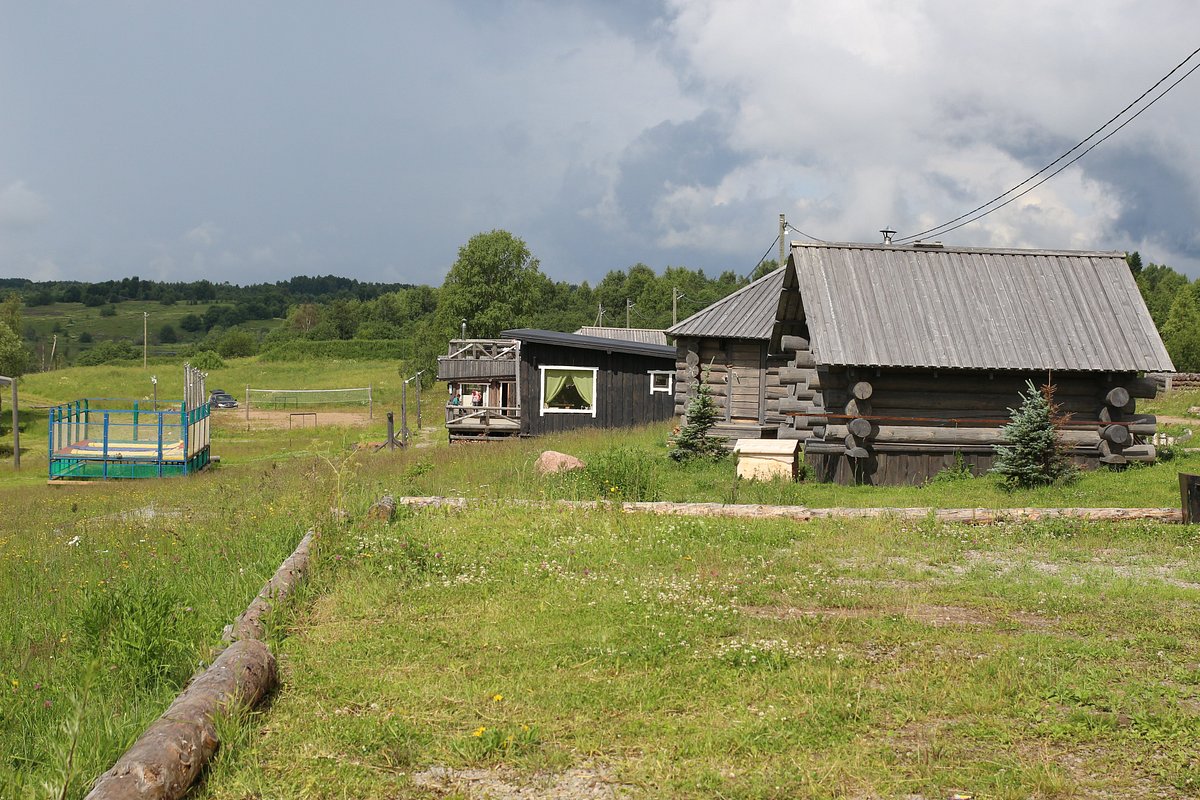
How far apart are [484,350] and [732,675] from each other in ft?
108

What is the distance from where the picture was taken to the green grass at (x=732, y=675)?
512 centimetres

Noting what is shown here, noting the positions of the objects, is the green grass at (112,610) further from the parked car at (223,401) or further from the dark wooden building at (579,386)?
the parked car at (223,401)

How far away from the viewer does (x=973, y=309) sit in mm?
18172

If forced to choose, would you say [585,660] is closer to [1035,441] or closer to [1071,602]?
[1071,602]

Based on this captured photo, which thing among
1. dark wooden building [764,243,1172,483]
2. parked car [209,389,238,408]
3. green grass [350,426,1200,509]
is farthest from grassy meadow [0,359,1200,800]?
parked car [209,389,238,408]

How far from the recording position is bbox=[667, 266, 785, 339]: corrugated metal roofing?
2588 cm

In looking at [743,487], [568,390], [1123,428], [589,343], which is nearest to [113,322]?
[568,390]

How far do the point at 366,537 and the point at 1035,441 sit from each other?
1078 cm

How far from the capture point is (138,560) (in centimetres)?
995

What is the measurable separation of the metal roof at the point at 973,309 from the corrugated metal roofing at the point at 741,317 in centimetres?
653

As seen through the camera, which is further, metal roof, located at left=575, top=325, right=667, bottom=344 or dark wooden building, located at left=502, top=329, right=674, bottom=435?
metal roof, located at left=575, top=325, right=667, bottom=344

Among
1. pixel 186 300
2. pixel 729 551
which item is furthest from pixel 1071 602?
pixel 186 300

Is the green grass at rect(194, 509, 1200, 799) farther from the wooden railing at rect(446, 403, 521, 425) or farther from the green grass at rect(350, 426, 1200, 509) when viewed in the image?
the wooden railing at rect(446, 403, 521, 425)

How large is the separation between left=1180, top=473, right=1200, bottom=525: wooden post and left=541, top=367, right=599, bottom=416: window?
20607 mm
